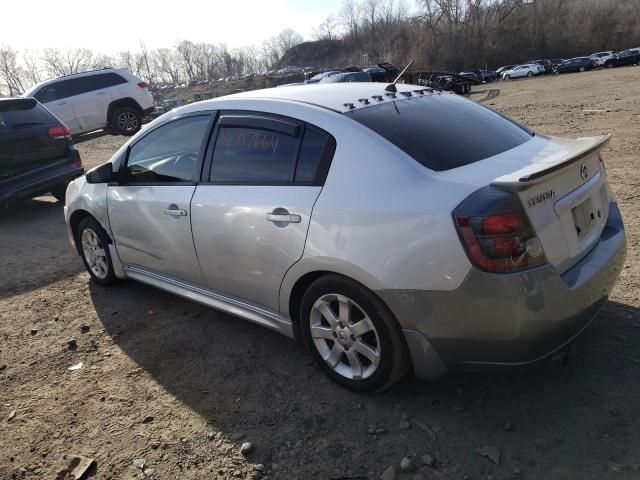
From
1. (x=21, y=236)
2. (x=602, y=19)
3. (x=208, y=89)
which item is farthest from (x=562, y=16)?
(x=21, y=236)

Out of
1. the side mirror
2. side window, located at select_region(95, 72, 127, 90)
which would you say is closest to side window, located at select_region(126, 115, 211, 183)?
the side mirror

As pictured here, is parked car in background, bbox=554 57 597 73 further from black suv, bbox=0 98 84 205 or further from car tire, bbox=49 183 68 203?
black suv, bbox=0 98 84 205

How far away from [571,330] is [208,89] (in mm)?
107977

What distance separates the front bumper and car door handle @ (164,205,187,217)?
1.64 meters

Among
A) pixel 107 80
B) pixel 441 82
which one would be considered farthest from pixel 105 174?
pixel 441 82

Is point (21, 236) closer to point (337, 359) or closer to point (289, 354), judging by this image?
point (289, 354)

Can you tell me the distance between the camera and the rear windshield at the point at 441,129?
272 centimetres

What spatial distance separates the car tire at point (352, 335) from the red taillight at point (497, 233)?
577 mm

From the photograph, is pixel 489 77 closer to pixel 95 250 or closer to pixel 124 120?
pixel 124 120

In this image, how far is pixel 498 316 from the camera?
90.5 inches

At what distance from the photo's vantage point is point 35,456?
2738mm

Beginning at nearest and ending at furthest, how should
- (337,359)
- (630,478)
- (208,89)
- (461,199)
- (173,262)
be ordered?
1. (630,478)
2. (461,199)
3. (337,359)
4. (173,262)
5. (208,89)

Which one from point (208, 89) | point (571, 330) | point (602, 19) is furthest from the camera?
point (208, 89)

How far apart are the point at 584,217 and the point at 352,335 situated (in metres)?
1.37
